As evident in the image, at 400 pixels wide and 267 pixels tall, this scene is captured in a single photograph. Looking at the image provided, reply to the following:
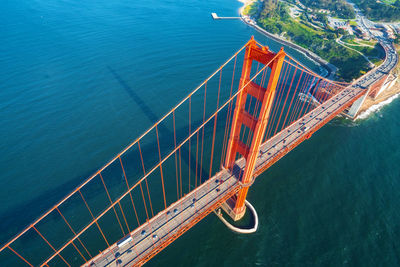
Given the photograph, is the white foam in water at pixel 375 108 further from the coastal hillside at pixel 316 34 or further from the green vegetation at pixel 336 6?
the green vegetation at pixel 336 6

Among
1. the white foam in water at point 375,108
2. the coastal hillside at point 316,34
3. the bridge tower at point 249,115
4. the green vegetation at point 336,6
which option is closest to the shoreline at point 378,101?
the white foam in water at point 375,108

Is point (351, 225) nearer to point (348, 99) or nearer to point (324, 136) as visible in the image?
point (324, 136)

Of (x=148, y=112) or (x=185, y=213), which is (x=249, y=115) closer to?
(x=185, y=213)

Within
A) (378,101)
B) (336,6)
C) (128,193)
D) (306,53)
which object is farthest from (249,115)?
(336,6)

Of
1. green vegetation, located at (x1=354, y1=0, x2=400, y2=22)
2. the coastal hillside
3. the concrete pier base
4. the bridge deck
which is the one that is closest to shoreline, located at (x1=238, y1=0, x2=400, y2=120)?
the coastal hillside

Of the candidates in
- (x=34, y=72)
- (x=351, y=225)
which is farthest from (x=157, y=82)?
(x=351, y=225)

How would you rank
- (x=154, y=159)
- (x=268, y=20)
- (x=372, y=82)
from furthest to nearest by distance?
1. (x=268, y=20)
2. (x=372, y=82)
3. (x=154, y=159)

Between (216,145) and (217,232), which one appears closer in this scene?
(217,232)

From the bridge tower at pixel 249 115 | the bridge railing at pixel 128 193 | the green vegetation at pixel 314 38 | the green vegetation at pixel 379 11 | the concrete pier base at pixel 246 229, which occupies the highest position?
the bridge tower at pixel 249 115
